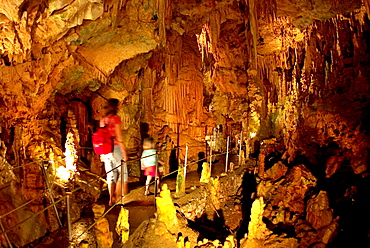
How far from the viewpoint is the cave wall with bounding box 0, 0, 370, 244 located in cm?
573

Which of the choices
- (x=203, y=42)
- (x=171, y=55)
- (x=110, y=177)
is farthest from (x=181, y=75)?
(x=110, y=177)

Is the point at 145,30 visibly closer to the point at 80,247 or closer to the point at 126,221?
the point at 126,221

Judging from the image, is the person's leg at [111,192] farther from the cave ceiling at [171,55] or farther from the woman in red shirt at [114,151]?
the cave ceiling at [171,55]

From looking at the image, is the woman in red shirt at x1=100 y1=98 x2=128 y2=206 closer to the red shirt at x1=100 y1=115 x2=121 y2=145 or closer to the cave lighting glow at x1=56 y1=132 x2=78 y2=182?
the red shirt at x1=100 y1=115 x2=121 y2=145

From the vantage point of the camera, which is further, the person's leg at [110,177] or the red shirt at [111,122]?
the person's leg at [110,177]

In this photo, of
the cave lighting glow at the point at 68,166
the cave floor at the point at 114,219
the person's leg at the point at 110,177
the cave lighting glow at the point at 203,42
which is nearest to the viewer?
the cave floor at the point at 114,219

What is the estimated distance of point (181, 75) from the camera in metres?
9.25

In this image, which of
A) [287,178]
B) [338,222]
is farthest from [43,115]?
[338,222]

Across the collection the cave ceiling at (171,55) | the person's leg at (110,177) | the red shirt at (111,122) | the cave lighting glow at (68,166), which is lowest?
the cave lighting glow at (68,166)

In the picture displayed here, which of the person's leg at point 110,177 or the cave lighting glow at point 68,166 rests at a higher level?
the person's leg at point 110,177

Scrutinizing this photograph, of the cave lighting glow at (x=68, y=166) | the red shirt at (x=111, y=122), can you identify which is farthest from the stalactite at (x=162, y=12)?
the cave lighting glow at (x=68, y=166)

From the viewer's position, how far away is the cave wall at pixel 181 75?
226 inches

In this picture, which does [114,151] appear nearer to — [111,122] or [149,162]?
[111,122]

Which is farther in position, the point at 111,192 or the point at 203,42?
the point at 203,42
